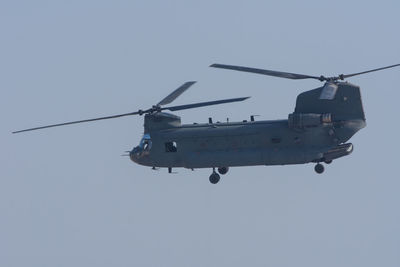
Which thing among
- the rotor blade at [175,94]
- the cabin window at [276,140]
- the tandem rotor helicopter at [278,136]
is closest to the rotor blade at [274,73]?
the tandem rotor helicopter at [278,136]

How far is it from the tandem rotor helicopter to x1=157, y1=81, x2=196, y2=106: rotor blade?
312cm

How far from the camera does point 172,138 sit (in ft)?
300

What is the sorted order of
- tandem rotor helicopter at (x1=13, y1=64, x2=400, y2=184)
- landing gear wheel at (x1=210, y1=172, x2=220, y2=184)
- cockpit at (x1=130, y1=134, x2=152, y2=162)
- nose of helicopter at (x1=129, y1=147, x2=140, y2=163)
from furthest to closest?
1. nose of helicopter at (x1=129, y1=147, x2=140, y2=163)
2. cockpit at (x1=130, y1=134, x2=152, y2=162)
3. landing gear wheel at (x1=210, y1=172, x2=220, y2=184)
4. tandem rotor helicopter at (x1=13, y1=64, x2=400, y2=184)

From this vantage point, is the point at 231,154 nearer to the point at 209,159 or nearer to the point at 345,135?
the point at 209,159

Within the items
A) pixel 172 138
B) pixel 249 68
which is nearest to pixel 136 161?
pixel 172 138

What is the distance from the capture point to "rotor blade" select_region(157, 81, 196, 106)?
94.5m

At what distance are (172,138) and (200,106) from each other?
3.56m

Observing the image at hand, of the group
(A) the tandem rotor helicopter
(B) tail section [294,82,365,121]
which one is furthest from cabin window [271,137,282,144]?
(B) tail section [294,82,365,121]

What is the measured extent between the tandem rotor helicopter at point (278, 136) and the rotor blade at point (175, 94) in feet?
10.2

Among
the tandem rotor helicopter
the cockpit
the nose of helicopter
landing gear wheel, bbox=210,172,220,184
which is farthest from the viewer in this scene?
the nose of helicopter

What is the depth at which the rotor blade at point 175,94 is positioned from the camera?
310ft

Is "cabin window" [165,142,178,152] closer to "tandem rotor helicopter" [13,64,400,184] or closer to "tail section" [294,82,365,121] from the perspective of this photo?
"tandem rotor helicopter" [13,64,400,184]

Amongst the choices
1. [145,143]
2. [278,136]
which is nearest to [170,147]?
[145,143]

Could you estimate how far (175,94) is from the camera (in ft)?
314
